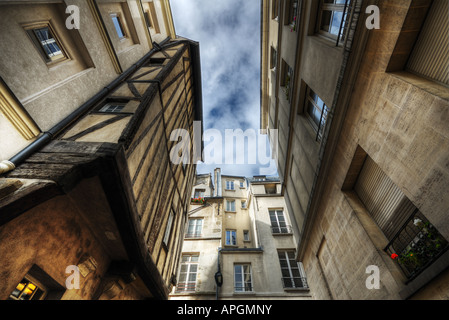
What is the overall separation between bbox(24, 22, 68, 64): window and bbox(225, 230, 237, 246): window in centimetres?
1426

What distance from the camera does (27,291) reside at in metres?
3.23

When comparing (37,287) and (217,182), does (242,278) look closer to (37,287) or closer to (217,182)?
(37,287)

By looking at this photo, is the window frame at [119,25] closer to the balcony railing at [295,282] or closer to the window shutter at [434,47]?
the window shutter at [434,47]

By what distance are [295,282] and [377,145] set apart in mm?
10028

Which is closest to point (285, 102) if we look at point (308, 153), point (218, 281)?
point (308, 153)

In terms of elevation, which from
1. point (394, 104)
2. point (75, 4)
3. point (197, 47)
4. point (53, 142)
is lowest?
point (394, 104)

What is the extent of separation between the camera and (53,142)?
3.65 metres

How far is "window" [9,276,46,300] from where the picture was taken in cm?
300

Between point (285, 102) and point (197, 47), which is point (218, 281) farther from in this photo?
point (197, 47)

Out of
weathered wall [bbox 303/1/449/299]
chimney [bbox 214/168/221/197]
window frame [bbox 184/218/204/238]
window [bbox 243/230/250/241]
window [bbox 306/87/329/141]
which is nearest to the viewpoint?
weathered wall [bbox 303/1/449/299]

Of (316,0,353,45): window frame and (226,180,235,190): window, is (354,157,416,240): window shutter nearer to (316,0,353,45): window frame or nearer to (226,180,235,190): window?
(316,0,353,45): window frame

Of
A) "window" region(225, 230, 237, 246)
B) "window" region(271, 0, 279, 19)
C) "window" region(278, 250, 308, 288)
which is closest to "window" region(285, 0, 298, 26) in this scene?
"window" region(271, 0, 279, 19)

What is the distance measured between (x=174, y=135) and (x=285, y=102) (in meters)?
5.02
